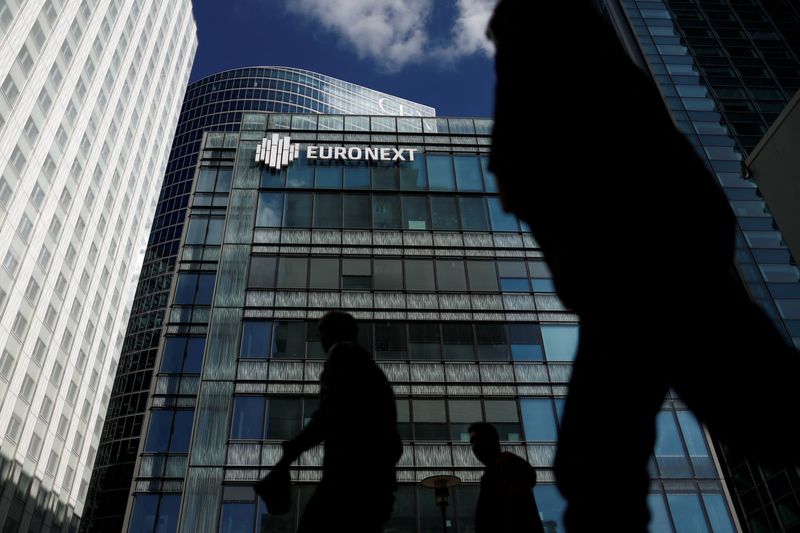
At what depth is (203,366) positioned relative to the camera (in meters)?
24.6

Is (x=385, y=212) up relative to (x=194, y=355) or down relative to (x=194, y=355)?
up

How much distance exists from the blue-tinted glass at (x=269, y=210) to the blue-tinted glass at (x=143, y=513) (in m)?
13.0

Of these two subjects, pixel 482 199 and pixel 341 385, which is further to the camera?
pixel 482 199

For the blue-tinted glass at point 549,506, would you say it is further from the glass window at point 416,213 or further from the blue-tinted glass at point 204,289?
the blue-tinted glass at point 204,289

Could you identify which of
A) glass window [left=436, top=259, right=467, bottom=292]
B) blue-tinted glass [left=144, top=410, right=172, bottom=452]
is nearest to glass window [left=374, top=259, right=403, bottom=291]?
glass window [left=436, top=259, right=467, bottom=292]

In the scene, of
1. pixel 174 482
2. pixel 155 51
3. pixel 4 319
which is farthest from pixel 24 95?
pixel 174 482

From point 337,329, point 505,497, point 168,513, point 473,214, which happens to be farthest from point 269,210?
point 505,497

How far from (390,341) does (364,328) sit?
130cm

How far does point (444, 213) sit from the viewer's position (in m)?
30.3

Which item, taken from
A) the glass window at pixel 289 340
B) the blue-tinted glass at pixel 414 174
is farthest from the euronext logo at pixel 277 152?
the glass window at pixel 289 340

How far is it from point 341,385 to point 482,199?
28704 mm

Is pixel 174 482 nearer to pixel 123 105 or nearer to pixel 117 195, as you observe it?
pixel 117 195

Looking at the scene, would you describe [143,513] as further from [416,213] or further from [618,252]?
[618,252]

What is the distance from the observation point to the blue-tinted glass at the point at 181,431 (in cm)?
2544
